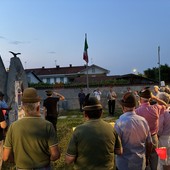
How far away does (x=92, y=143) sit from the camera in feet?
11.3

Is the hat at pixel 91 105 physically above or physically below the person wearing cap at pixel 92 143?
above

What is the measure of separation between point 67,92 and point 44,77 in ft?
130

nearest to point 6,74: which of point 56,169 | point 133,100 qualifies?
point 56,169

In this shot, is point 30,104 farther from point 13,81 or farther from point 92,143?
point 13,81

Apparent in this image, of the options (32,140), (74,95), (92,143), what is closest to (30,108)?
(32,140)

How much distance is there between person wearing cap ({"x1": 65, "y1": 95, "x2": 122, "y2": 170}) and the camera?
3455 mm

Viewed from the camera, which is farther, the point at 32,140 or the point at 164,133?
the point at 164,133

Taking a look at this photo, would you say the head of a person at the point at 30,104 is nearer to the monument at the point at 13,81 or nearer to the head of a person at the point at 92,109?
the head of a person at the point at 92,109

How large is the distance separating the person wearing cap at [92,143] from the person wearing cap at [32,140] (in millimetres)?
251

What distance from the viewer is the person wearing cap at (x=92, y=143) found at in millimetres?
3455

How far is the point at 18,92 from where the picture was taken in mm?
11664

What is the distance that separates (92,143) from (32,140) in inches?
27.8

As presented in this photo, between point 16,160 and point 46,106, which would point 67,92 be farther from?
point 16,160

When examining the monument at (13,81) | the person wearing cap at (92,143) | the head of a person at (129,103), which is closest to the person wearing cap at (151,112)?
the head of a person at (129,103)
